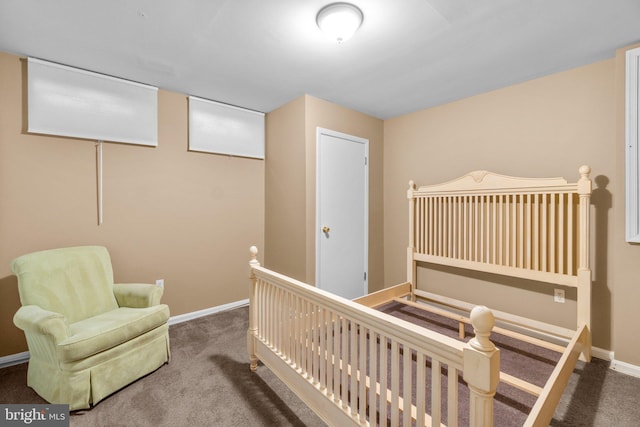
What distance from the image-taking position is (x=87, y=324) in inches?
75.2

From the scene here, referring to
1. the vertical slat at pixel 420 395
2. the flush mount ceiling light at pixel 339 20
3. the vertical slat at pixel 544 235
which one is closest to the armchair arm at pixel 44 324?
the vertical slat at pixel 420 395

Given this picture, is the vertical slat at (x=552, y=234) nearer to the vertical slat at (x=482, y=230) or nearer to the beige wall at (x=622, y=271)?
the beige wall at (x=622, y=271)

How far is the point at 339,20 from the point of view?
164 cm

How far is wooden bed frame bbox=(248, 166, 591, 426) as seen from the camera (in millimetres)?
979

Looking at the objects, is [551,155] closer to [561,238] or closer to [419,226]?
[561,238]

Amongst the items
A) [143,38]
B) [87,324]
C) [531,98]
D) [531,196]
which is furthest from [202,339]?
[531,98]

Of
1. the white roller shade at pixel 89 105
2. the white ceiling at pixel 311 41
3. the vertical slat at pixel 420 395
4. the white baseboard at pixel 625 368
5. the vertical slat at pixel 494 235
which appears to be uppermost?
the white ceiling at pixel 311 41

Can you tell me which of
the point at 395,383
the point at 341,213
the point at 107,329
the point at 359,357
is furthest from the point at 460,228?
the point at 107,329

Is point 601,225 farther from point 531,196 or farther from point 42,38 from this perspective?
point 42,38

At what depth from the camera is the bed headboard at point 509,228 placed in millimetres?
2086

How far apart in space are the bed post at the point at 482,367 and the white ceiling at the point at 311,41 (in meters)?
1.68

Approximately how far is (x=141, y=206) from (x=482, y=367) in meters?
2.90

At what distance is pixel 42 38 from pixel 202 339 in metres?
2.53

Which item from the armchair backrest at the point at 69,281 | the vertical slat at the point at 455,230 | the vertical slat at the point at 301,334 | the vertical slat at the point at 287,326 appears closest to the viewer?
the vertical slat at the point at 301,334
